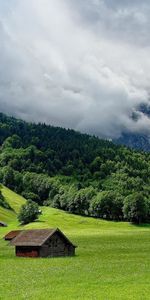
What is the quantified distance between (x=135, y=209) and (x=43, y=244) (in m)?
101

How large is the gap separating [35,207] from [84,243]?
67777mm

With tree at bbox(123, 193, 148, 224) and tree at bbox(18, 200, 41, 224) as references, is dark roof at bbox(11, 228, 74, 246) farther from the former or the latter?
tree at bbox(123, 193, 148, 224)

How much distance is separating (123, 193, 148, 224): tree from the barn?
96.7 m

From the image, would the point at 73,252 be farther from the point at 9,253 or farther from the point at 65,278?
the point at 65,278

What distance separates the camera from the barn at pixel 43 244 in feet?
280

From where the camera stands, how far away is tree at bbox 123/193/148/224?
181750mm

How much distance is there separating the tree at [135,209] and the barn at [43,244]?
96.7 m

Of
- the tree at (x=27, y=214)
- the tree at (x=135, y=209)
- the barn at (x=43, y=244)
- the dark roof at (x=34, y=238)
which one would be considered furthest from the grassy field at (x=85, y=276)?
the tree at (x=135, y=209)

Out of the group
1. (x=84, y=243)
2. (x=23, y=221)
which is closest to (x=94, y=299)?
(x=84, y=243)

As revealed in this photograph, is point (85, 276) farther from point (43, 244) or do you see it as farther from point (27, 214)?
point (27, 214)

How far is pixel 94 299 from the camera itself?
1548 inches

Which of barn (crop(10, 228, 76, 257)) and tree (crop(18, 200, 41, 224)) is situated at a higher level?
tree (crop(18, 200, 41, 224))

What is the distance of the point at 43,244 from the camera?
85.4 metres

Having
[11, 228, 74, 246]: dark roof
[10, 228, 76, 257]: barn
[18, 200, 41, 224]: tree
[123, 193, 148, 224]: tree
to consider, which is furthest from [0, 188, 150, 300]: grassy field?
[123, 193, 148, 224]: tree
